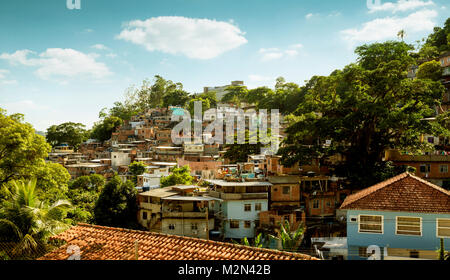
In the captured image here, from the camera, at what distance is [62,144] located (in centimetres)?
5422

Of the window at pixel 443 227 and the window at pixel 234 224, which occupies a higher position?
the window at pixel 443 227

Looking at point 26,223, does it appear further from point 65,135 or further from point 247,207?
point 65,135

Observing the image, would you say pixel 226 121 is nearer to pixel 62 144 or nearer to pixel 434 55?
pixel 434 55

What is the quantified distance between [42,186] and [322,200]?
43.2 feet

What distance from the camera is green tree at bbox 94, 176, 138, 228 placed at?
16.7 m

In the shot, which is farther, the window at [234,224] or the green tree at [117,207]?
the green tree at [117,207]

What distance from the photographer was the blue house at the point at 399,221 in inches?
362

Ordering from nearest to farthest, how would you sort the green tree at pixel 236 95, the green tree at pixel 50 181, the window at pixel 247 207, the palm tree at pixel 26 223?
the palm tree at pixel 26 223 < the green tree at pixel 50 181 < the window at pixel 247 207 < the green tree at pixel 236 95

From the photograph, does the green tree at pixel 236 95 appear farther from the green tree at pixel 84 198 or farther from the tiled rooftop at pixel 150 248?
the tiled rooftop at pixel 150 248

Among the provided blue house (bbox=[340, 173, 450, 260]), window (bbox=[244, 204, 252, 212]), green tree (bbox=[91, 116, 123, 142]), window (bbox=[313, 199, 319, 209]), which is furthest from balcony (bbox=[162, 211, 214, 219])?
green tree (bbox=[91, 116, 123, 142])

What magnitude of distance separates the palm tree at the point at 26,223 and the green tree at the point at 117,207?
10811 mm

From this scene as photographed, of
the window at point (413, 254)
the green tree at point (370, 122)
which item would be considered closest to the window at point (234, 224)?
the green tree at point (370, 122)

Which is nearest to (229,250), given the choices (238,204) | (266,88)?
(238,204)
